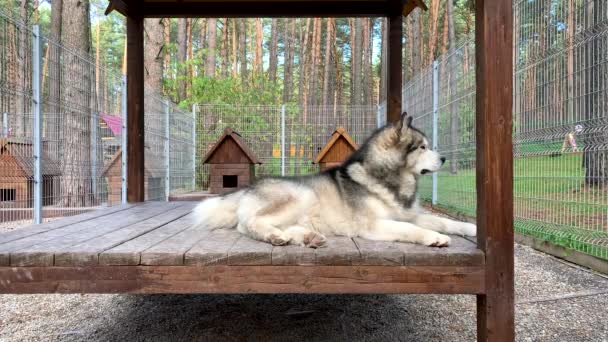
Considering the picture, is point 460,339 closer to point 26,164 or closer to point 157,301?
point 157,301

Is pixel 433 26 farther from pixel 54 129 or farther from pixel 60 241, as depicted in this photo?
pixel 60 241

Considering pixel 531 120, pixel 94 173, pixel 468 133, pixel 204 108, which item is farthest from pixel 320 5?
pixel 204 108

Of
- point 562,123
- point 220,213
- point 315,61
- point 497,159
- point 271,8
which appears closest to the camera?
point 497,159

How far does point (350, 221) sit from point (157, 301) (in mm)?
2369

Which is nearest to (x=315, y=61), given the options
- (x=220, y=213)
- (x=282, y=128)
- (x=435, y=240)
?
(x=282, y=128)

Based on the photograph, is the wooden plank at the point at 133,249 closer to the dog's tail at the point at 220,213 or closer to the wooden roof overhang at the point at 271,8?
the dog's tail at the point at 220,213

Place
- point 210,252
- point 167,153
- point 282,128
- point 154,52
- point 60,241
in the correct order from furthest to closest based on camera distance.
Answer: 1. point 154,52
2. point 282,128
3. point 167,153
4. point 60,241
5. point 210,252

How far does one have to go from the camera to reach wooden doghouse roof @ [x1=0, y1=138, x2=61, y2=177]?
250 inches

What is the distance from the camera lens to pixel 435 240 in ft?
8.14

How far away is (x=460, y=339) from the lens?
126 inches

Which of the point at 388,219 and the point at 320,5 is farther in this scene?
the point at 320,5

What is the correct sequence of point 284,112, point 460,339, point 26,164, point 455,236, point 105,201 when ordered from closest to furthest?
1. point 455,236
2. point 460,339
3. point 26,164
4. point 105,201
5. point 284,112

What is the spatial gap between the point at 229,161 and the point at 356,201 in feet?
18.5

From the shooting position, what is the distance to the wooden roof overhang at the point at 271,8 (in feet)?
16.1
